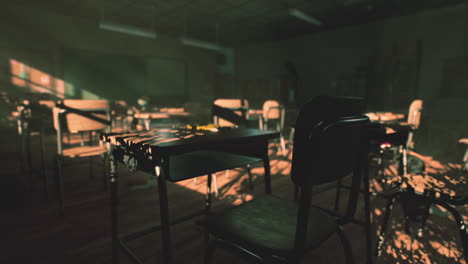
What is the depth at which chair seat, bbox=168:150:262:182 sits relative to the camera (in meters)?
1.25

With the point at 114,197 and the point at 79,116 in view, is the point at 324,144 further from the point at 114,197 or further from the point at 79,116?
the point at 79,116

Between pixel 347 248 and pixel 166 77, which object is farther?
pixel 166 77

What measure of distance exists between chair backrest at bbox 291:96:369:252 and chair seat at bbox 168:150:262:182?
0.62m

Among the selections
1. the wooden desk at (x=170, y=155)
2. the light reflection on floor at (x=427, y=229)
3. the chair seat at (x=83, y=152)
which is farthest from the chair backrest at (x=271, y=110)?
the chair seat at (x=83, y=152)

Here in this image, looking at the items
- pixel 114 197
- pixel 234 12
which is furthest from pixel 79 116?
pixel 234 12

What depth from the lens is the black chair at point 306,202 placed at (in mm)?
658

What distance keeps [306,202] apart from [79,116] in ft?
6.69

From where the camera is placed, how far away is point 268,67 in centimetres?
953

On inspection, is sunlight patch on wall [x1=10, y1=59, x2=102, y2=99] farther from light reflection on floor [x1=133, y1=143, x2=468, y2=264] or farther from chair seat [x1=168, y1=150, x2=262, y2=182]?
chair seat [x1=168, y1=150, x2=262, y2=182]

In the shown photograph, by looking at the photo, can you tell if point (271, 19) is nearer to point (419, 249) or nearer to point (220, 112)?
point (220, 112)

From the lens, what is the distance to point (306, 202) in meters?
0.64

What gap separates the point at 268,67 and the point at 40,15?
702 cm

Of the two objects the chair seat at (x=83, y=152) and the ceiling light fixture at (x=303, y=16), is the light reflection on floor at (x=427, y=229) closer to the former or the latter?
the chair seat at (x=83, y=152)

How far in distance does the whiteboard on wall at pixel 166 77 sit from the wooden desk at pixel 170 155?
7470 millimetres
